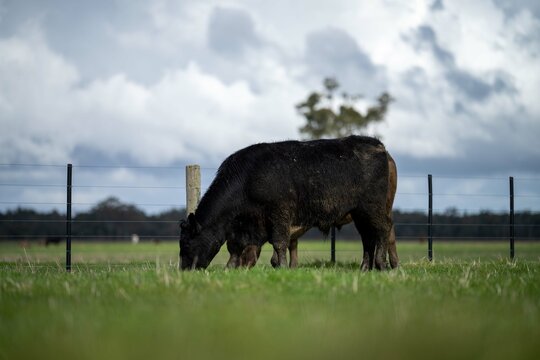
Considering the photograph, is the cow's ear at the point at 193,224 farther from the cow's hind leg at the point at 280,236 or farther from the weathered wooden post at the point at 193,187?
the weathered wooden post at the point at 193,187

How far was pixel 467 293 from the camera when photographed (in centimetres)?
644

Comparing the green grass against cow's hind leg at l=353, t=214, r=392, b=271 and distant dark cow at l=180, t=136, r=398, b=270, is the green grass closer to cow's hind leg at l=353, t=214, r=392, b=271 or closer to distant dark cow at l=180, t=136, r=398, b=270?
distant dark cow at l=180, t=136, r=398, b=270

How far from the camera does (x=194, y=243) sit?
34.4 feet

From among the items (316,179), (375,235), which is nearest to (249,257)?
(316,179)

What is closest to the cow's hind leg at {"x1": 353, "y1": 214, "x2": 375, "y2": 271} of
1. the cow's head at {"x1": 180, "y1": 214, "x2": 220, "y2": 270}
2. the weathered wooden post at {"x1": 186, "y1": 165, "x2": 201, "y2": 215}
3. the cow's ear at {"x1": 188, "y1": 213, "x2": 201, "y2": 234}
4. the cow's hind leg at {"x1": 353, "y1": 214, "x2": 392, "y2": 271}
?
the cow's hind leg at {"x1": 353, "y1": 214, "x2": 392, "y2": 271}

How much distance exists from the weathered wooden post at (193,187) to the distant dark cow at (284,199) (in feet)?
9.44

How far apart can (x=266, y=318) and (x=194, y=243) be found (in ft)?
19.2

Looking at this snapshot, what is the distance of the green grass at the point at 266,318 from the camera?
381 cm

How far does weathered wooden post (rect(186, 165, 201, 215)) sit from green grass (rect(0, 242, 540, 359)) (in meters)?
6.59

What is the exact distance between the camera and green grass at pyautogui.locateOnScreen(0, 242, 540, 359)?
381 centimetres

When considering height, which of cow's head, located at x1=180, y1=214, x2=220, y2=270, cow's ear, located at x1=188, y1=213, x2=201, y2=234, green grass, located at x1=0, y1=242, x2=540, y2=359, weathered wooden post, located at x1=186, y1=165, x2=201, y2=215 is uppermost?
weathered wooden post, located at x1=186, y1=165, x2=201, y2=215

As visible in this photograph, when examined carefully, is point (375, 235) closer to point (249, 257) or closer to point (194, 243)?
point (249, 257)

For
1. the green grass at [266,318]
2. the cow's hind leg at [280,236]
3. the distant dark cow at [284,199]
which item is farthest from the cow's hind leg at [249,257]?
the green grass at [266,318]

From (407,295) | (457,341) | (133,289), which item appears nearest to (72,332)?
(133,289)
